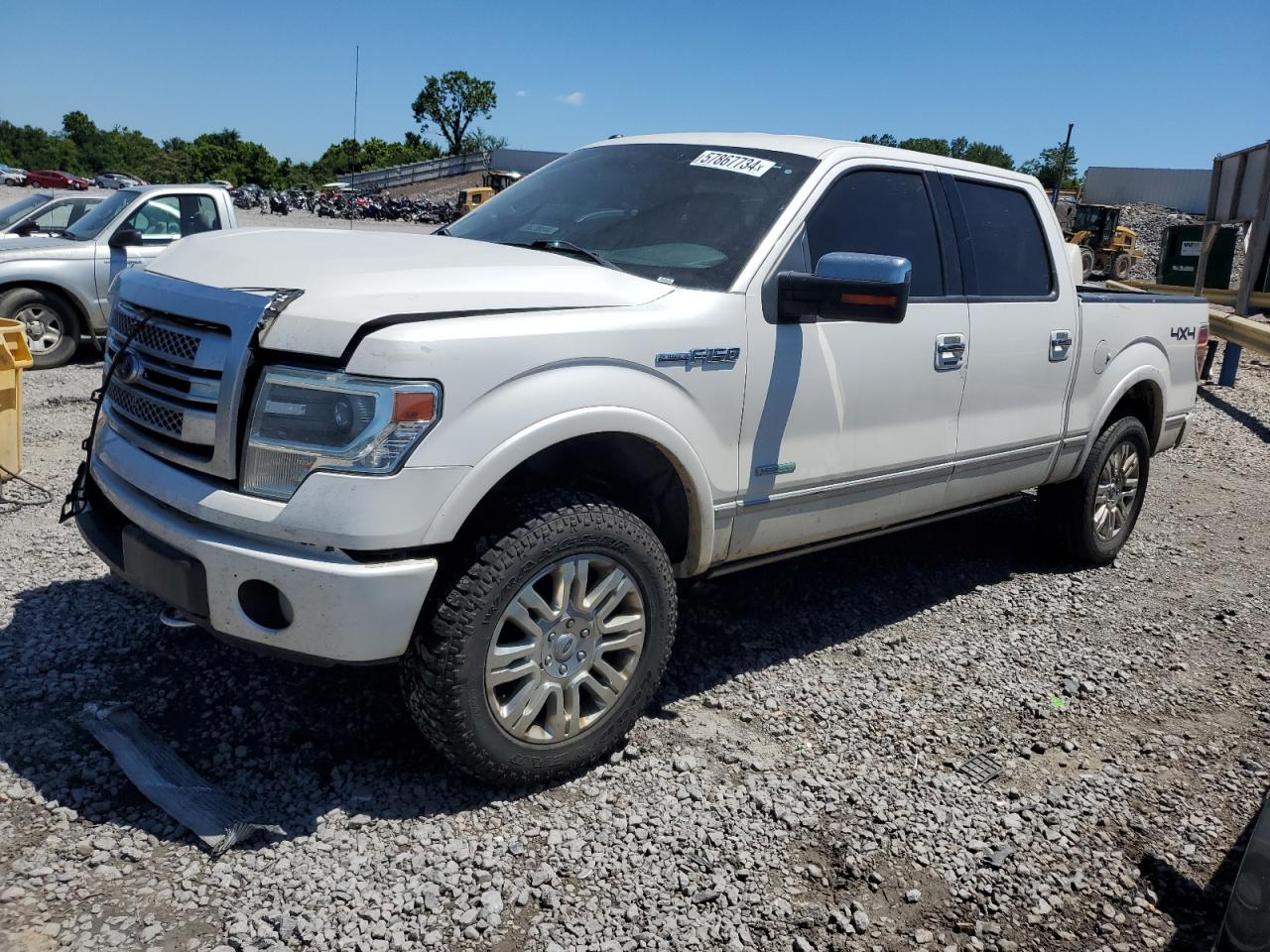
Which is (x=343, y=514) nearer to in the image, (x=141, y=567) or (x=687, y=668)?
(x=141, y=567)

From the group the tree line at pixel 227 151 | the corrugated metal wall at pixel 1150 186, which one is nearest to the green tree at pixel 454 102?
the tree line at pixel 227 151

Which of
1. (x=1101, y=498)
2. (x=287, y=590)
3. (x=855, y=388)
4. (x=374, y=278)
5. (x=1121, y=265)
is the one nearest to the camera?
(x=287, y=590)

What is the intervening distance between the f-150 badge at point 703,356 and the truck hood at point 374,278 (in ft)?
0.67

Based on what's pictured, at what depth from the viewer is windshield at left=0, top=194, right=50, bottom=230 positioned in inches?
389

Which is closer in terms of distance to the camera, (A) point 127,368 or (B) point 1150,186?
(A) point 127,368

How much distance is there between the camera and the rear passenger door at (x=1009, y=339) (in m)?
4.44

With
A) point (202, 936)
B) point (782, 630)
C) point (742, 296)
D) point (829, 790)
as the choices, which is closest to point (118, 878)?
point (202, 936)

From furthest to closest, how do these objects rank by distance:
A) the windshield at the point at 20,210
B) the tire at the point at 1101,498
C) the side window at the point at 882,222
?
the windshield at the point at 20,210, the tire at the point at 1101,498, the side window at the point at 882,222

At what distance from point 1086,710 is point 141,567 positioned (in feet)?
11.3

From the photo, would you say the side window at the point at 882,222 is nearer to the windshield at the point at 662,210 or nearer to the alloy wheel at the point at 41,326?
the windshield at the point at 662,210

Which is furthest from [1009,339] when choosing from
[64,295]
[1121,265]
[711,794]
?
[1121,265]

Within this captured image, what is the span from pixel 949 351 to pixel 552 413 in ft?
6.70

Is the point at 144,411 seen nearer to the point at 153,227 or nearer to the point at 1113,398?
the point at 1113,398

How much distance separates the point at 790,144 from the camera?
409cm
